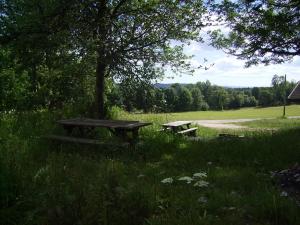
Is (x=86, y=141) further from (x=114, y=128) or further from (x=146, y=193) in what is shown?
(x=146, y=193)

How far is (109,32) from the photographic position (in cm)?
1203

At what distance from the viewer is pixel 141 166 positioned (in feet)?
23.6

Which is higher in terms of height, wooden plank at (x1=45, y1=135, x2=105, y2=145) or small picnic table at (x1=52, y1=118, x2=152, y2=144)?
small picnic table at (x1=52, y1=118, x2=152, y2=144)

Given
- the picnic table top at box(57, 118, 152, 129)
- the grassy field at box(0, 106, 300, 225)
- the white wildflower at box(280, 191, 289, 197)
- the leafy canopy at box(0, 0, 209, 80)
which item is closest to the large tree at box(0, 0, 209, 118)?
the leafy canopy at box(0, 0, 209, 80)

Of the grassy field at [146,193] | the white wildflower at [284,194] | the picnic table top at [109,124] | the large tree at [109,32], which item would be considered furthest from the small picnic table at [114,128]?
the white wildflower at [284,194]

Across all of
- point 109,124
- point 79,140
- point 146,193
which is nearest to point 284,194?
point 146,193

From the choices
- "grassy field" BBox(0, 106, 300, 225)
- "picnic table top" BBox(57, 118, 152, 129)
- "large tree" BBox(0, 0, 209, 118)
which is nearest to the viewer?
"grassy field" BBox(0, 106, 300, 225)

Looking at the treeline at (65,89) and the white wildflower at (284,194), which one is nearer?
the white wildflower at (284,194)

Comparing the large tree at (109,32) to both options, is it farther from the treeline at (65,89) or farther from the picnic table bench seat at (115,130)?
the picnic table bench seat at (115,130)

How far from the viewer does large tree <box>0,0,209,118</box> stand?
1187cm

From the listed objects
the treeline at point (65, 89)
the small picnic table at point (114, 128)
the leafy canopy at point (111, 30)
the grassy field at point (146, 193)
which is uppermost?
the leafy canopy at point (111, 30)

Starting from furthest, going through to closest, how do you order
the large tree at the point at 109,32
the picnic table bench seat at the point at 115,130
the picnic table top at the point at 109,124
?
the large tree at the point at 109,32, the picnic table top at the point at 109,124, the picnic table bench seat at the point at 115,130

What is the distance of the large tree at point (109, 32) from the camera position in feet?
38.9

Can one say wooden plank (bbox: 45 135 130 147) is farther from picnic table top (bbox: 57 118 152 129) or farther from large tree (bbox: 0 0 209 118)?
large tree (bbox: 0 0 209 118)
